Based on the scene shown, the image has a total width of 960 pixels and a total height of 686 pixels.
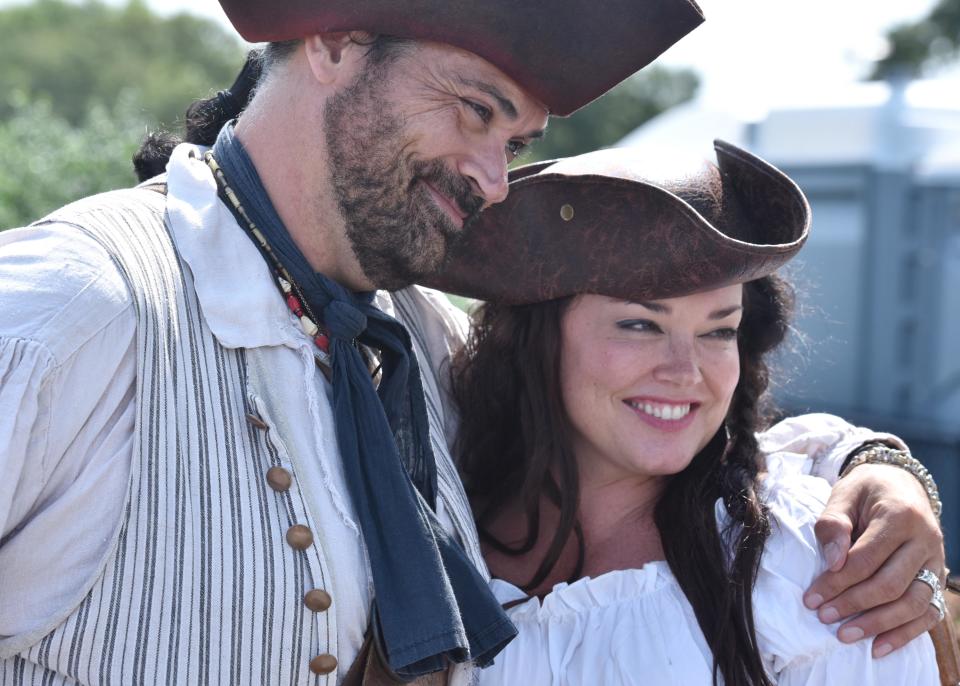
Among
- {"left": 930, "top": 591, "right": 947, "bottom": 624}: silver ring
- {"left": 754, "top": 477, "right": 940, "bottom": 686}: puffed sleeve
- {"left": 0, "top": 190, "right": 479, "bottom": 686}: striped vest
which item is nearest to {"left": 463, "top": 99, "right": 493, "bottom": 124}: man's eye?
{"left": 0, "top": 190, "right": 479, "bottom": 686}: striped vest

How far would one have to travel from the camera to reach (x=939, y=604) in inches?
93.6

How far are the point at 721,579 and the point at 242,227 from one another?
1194 millimetres

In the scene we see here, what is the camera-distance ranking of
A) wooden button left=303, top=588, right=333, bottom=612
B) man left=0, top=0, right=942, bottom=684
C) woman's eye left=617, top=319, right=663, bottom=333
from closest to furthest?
man left=0, top=0, right=942, bottom=684 < wooden button left=303, top=588, right=333, bottom=612 < woman's eye left=617, top=319, right=663, bottom=333

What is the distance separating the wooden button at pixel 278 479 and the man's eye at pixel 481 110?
28.8 inches

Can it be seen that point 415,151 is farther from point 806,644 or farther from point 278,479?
point 806,644

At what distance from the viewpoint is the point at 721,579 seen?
2389 millimetres

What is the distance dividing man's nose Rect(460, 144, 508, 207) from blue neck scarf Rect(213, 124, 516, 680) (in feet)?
0.98

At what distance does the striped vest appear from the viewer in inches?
68.8

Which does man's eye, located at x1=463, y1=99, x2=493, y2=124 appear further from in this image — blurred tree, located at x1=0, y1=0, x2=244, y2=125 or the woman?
blurred tree, located at x1=0, y1=0, x2=244, y2=125

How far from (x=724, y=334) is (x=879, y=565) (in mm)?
608

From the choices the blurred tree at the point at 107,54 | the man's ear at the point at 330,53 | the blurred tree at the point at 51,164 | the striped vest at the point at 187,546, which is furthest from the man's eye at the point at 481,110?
the blurred tree at the point at 107,54

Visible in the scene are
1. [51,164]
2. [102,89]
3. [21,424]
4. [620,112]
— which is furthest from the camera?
[102,89]

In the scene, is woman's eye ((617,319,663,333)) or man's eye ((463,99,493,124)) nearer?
man's eye ((463,99,493,124))

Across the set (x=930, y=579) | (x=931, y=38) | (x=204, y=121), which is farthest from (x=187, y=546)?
(x=931, y=38)
